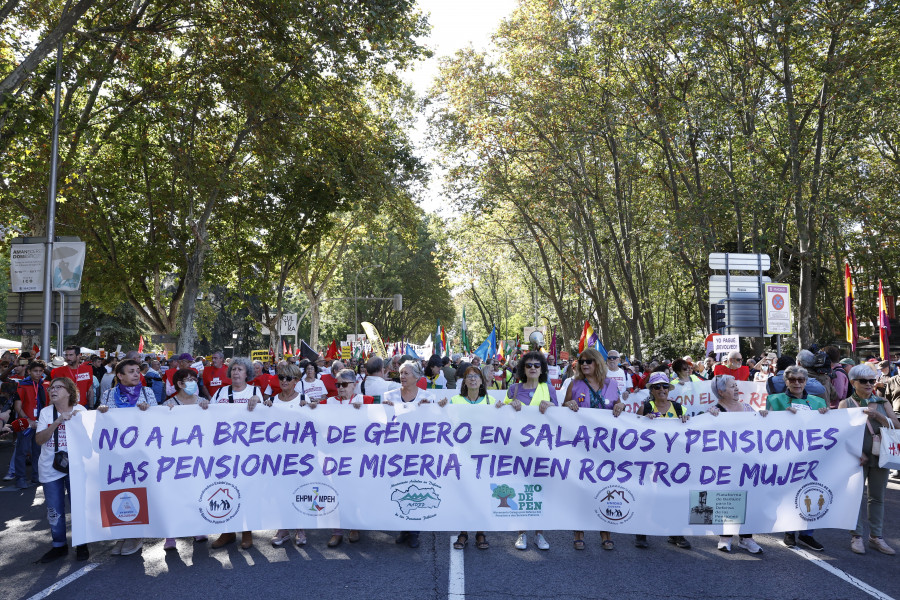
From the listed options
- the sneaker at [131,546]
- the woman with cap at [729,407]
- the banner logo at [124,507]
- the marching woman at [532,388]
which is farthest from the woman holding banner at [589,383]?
the sneaker at [131,546]

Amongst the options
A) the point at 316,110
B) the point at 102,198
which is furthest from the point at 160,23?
the point at 102,198

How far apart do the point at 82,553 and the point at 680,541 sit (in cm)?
500

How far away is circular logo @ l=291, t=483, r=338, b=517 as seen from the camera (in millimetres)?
6535

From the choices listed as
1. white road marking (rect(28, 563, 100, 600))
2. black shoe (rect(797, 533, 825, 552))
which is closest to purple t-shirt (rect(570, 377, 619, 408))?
black shoe (rect(797, 533, 825, 552))

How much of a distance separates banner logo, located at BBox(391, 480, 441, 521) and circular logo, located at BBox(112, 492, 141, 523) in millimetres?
2096

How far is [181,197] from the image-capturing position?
21.5m

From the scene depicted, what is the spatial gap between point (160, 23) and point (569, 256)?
19.3 m

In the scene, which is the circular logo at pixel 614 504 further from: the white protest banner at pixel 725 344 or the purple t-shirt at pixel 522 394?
the white protest banner at pixel 725 344

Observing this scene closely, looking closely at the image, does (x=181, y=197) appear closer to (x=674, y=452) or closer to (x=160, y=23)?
(x=160, y=23)

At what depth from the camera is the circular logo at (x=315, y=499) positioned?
6.54 metres

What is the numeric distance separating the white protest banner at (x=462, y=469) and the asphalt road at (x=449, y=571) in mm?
254

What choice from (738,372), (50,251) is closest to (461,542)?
(738,372)

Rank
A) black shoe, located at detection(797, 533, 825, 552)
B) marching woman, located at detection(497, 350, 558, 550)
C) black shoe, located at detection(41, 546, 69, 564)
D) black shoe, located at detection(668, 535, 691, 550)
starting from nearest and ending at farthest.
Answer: black shoe, located at detection(41, 546, 69, 564) → black shoe, located at detection(797, 533, 825, 552) → black shoe, located at detection(668, 535, 691, 550) → marching woman, located at detection(497, 350, 558, 550)

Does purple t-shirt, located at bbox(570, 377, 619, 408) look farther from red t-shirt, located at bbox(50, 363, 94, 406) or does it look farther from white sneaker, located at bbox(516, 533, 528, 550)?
red t-shirt, located at bbox(50, 363, 94, 406)
